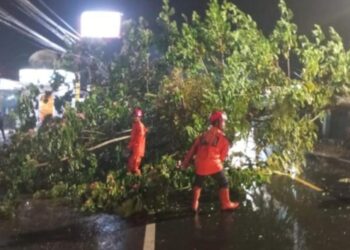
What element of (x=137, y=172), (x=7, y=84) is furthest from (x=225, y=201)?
(x=7, y=84)

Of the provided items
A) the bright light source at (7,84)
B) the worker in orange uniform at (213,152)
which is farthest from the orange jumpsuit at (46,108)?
the bright light source at (7,84)

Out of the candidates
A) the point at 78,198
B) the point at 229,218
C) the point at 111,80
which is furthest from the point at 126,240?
the point at 111,80

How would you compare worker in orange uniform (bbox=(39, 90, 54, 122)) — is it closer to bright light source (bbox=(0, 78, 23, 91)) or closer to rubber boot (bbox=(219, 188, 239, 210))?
rubber boot (bbox=(219, 188, 239, 210))

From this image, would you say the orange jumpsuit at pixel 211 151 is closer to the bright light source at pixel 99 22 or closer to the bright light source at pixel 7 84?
the bright light source at pixel 99 22

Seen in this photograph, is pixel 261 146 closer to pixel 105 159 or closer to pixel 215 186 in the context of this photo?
pixel 215 186

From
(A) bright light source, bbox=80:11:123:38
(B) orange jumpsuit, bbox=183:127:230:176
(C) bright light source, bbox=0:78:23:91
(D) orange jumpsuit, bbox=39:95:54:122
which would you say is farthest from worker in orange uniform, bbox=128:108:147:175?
(C) bright light source, bbox=0:78:23:91

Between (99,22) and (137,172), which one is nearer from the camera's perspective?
(137,172)

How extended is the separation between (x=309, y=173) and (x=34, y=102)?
22.7 feet

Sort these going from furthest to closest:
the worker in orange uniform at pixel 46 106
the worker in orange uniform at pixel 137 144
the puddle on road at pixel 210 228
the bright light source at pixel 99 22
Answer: the bright light source at pixel 99 22 → the worker in orange uniform at pixel 46 106 → the worker in orange uniform at pixel 137 144 → the puddle on road at pixel 210 228

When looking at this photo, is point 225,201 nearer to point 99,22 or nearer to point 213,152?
point 213,152

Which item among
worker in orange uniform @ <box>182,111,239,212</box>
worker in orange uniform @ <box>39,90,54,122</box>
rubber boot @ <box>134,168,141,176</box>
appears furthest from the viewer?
worker in orange uniform @ <box>39,90,54,122</box>

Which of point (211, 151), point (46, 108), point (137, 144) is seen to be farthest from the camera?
point (46, 108)

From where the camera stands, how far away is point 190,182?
8.62m

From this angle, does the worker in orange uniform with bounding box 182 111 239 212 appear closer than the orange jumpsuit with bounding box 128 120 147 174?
Yes
